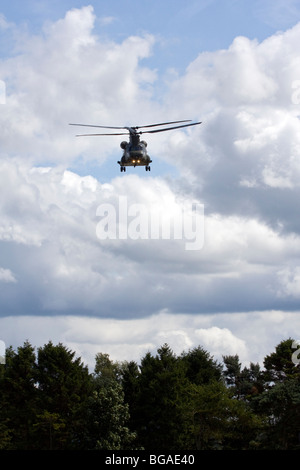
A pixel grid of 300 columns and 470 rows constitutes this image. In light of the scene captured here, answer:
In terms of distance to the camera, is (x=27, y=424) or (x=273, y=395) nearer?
(x=273, y=395)

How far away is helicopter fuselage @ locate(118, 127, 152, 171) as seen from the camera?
90.5m

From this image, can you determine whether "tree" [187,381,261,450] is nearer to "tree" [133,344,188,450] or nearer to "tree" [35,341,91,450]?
"tree" [133,344,188,450]

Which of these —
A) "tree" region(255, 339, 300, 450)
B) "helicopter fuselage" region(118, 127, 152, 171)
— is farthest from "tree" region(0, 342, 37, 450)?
"helicopter fuselage" region(118, 127, 152, 171)

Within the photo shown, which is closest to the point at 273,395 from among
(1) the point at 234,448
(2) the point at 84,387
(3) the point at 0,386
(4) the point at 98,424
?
(1) the point at 234,448

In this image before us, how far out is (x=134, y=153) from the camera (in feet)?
297

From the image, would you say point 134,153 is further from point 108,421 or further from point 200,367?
point 200,367

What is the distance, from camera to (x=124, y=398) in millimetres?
110875

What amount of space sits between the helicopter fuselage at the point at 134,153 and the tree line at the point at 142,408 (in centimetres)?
3183

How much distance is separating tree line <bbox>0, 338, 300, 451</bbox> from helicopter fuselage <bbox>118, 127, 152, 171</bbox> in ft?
104
